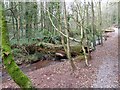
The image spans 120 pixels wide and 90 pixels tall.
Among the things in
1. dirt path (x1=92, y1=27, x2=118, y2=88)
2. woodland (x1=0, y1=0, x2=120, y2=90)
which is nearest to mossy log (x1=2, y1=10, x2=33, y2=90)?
woodland (x1=0, y1=0, x2=120, y2=90)

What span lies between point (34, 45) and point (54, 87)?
831 centimetres

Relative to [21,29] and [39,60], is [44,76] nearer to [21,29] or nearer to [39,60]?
[39,60]

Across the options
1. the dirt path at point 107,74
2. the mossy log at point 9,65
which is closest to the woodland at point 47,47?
the mossy log at point 9,65

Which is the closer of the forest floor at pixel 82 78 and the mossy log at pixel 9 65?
the mossy log at pixel 9 65

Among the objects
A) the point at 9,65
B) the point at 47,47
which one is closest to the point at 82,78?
the point at 9,65

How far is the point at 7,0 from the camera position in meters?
18.2

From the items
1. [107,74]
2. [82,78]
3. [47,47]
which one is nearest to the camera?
[82,78]

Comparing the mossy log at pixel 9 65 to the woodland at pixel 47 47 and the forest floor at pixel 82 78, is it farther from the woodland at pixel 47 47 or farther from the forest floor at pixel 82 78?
the forest floor at pixel 82 78

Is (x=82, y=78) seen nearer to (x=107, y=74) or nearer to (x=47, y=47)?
(x=107, y=74)

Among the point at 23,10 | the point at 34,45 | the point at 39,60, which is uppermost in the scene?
the point at 23,10

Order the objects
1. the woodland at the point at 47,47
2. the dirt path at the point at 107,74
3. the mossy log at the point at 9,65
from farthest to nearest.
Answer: the dirt path at the point at 107,74 < the woodland at the point at 47,47 < the mossy log at the point at 9,65

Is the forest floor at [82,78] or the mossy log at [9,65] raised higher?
the mossy log at [9,65]

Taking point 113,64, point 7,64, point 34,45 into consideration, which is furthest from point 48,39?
point 7,64

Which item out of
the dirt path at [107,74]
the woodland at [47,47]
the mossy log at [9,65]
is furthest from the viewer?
the dirt path at [107,74]
